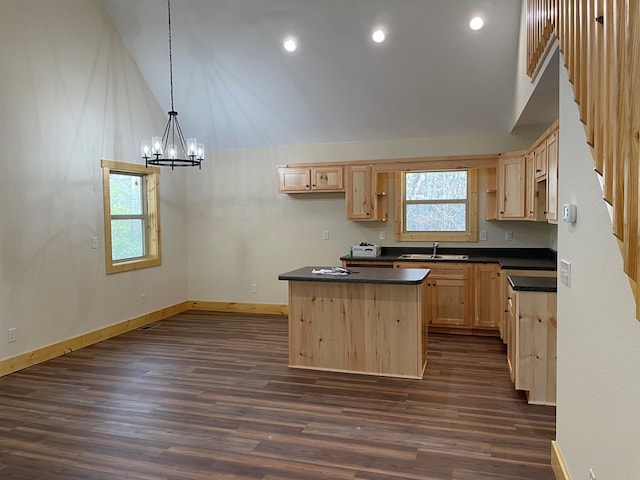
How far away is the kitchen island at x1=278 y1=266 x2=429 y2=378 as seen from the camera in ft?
13.2

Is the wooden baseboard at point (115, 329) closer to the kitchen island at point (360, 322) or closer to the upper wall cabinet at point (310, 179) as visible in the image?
the upper wall cabinet at point (310, 179)

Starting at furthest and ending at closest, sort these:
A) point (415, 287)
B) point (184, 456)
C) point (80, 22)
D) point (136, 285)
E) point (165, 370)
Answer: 1. point (136, 285)
2. point (80, 22)
3. point (165, 370)
4. point (415, 287)
5. point (184, 456)

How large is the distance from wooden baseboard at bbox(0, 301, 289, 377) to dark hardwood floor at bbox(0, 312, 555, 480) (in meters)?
0.14

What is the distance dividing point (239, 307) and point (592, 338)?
5.63 m

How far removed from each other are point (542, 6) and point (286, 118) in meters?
3.86

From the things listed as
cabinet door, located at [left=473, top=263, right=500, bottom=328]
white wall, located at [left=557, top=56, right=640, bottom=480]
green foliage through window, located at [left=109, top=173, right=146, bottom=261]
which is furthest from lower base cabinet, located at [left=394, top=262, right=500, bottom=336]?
green foliage through window, located at [left=109, top=173, right=146, bottom=261]

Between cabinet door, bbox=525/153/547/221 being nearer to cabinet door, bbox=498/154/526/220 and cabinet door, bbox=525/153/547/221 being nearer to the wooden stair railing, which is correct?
cabinet door, bbox=498/154/526/220

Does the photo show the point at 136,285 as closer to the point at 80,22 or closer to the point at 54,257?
the point at 54,257

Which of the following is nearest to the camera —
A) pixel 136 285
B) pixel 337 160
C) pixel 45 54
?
pixel 45 54

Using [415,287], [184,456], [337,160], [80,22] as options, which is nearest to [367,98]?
[337,160]

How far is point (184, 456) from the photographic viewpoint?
108 inches

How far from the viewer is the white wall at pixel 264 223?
6.38m

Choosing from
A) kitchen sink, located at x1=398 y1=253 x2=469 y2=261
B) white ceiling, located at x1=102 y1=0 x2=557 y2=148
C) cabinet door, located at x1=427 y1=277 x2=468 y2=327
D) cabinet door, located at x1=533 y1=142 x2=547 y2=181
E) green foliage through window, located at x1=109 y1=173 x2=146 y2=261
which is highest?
white ceiling, located at x1=102 y1=0 x2=557 y2=148

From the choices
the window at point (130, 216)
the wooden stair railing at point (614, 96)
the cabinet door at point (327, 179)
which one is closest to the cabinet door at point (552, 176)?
the wooden stair railing at point (614, 96)
